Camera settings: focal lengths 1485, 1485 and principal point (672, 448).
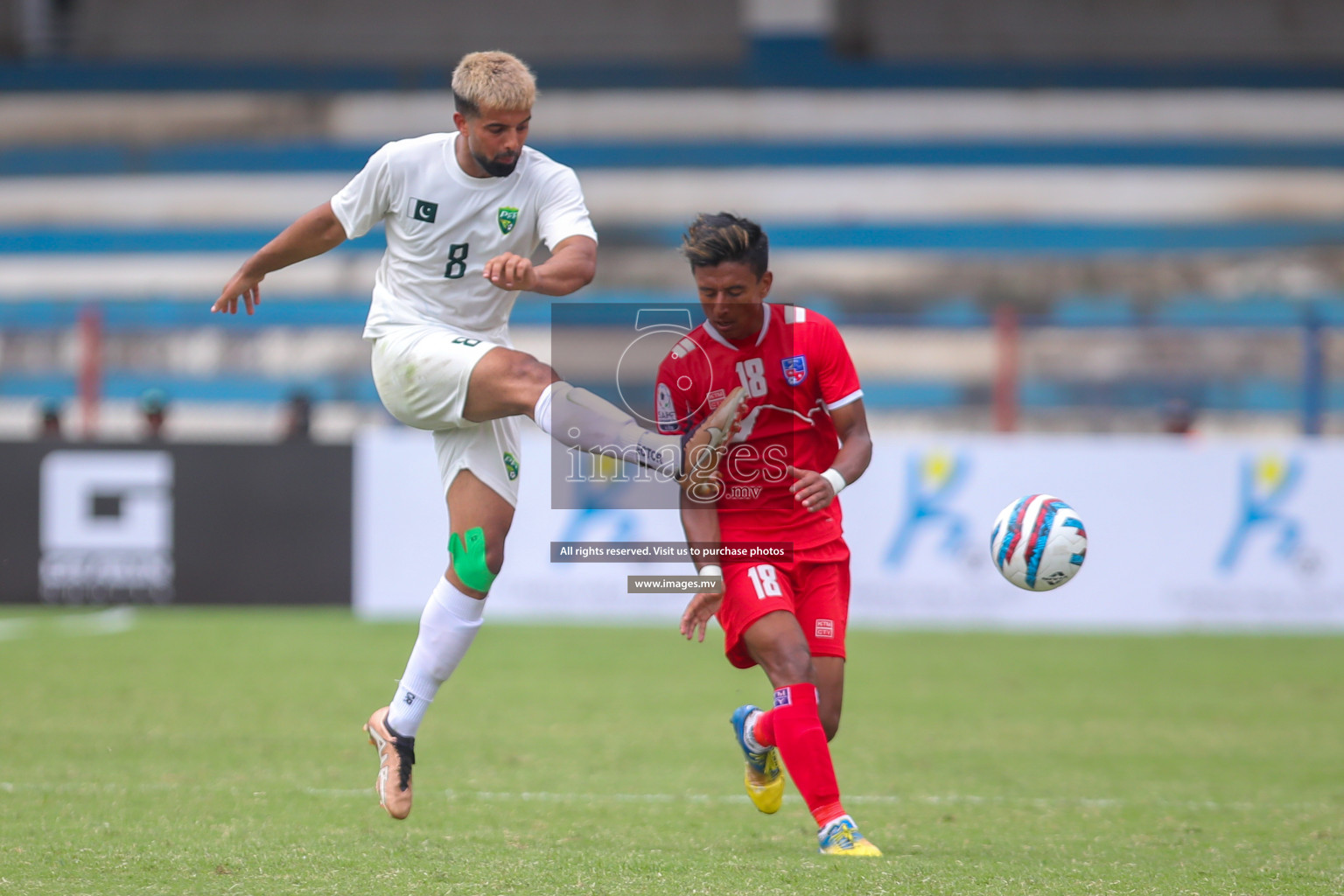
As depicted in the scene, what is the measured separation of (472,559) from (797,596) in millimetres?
1113

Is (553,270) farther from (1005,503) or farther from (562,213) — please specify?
(1005,503)

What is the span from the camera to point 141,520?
12.2m

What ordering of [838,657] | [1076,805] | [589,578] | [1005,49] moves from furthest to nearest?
[1005,49] < [589,578] < [1076,805] < [838,657]

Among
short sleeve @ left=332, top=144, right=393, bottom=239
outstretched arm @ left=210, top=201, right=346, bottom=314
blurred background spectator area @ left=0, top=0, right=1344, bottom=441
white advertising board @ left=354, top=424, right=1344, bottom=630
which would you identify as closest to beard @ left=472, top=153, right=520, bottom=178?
short sleeve @ left=332, top=144, right=393, bottom=239

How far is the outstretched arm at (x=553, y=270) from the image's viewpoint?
14.1ft

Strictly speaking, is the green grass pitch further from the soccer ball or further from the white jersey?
the white jersey

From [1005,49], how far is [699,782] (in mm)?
17033

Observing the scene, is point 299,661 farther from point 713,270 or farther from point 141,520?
point 713,270

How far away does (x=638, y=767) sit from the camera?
6598 mm

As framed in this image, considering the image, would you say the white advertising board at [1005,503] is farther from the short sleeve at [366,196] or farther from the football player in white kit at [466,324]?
the short sleeve at [366,196]

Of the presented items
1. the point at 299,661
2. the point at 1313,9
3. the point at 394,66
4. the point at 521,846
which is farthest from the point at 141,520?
the point at 1313,9

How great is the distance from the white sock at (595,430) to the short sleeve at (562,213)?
533 mm

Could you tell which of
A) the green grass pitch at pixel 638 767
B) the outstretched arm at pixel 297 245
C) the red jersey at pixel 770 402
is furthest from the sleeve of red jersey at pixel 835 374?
the outstretched arm at pixel 297 245

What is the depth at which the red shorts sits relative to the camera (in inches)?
192
